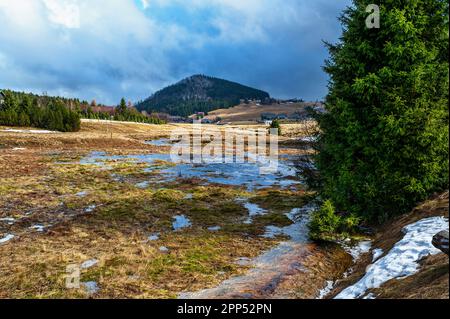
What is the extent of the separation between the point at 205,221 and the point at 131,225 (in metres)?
4.17

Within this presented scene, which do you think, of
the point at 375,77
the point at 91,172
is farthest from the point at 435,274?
the point at 91,172

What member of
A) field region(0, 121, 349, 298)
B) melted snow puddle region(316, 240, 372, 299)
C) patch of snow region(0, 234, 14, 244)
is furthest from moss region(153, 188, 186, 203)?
melted snow puddle region(316, 240, 372, 299)

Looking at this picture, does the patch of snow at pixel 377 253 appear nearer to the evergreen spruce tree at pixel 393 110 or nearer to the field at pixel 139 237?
the field at pixel 139 237

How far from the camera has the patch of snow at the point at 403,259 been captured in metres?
9.43

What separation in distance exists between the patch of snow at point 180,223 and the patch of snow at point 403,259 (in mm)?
10346

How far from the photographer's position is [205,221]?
19500 millimetres

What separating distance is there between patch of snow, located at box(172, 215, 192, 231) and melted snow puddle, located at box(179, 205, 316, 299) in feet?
18.4

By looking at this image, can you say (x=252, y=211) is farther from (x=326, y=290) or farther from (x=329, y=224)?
(x=326, y=290)

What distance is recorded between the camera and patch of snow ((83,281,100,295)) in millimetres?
10795

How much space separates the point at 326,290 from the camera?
11.1 meters

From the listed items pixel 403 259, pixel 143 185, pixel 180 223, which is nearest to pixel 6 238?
pixel 180 223

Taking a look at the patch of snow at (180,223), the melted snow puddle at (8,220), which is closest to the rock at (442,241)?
the patch of snow at (180,223)

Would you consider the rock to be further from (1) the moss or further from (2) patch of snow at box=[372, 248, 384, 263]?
(1) the moss

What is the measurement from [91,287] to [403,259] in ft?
33.0
